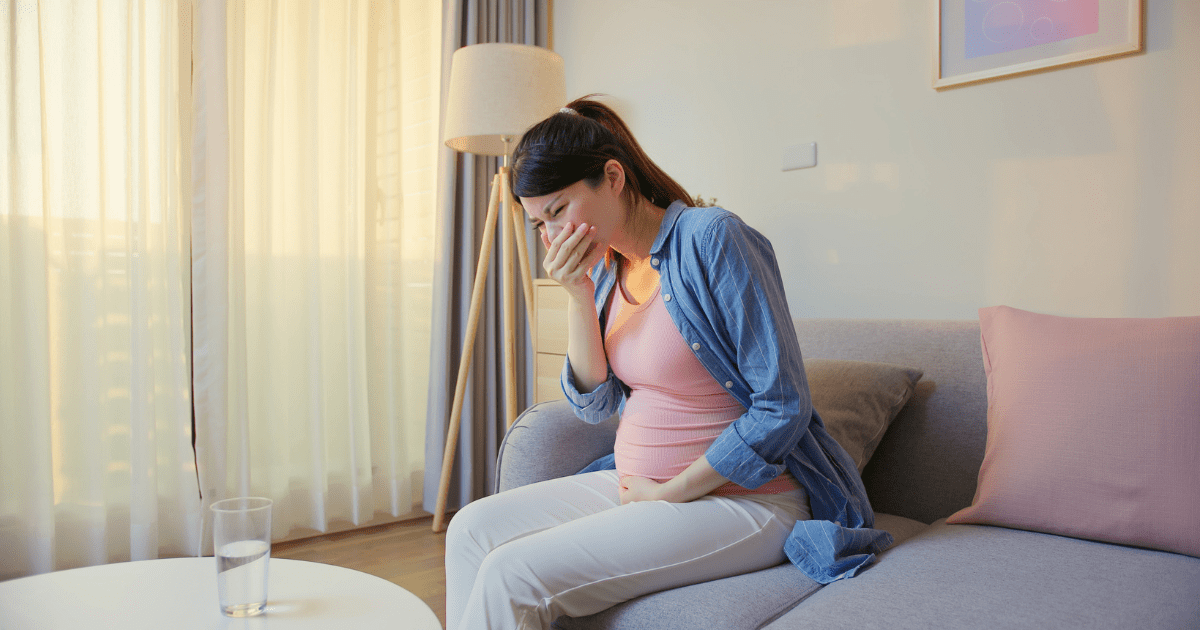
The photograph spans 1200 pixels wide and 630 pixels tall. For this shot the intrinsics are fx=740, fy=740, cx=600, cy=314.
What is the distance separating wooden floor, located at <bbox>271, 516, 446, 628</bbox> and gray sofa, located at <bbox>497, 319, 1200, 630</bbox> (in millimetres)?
930

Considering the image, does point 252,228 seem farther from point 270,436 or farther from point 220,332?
point 270,436

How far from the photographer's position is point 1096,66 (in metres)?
1.75

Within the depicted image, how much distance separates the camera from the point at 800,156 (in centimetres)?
229

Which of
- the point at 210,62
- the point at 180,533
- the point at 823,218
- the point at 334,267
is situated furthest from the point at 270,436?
the point at 823,218

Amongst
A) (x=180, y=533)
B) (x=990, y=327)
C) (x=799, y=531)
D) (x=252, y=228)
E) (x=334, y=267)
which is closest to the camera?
(x=799, y=531)

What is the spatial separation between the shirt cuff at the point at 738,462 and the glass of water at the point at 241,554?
2.00 feet

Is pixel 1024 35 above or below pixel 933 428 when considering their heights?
above

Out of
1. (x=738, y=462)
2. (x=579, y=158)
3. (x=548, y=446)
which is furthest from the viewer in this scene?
(x=548, y=446)

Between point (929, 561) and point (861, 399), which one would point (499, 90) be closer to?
point (861, 399)

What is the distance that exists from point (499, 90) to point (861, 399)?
147 cm

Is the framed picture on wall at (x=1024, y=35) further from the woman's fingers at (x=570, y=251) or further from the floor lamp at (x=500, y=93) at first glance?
the woman's fingers at (x=570, y=251)

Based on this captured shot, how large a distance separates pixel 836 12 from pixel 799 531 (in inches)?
66.6

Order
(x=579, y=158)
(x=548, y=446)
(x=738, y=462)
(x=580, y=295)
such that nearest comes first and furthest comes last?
(x=738, y=462), (x=579, y=158), (x=580, y=295), (x=548, y=446)

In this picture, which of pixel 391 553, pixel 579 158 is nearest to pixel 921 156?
pixel 579 158
